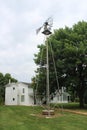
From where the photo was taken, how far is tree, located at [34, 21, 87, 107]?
27.9 metres

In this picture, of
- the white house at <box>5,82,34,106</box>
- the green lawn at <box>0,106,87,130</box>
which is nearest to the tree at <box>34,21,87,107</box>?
the green lawn at <box>0,106,87,130</box>

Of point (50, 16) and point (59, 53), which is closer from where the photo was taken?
point (50, 16)

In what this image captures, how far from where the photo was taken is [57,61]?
2880cm

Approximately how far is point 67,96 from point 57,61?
98.5ft

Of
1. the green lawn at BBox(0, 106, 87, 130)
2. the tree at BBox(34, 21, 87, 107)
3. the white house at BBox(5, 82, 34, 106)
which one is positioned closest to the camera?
the green lawn at BBox(0, 106, 87, 130)

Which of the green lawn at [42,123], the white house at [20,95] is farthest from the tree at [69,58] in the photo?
the white house at [20,95]

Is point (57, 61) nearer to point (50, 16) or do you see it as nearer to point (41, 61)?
point (41, 61)

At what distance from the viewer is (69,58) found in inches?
1111

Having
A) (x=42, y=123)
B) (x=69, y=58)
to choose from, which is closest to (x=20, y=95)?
(x=69, y=58)

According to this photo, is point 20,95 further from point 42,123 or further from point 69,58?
point 42,123

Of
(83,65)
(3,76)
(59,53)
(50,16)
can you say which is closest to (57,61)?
(59,53)

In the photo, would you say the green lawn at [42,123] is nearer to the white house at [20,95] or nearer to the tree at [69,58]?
the tree at [69,58]

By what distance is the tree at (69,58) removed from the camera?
27.9m

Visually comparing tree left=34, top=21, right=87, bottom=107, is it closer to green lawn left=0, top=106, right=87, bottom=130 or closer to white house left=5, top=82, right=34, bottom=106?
green lawn left=0, top=106, right=87, bottom=130
